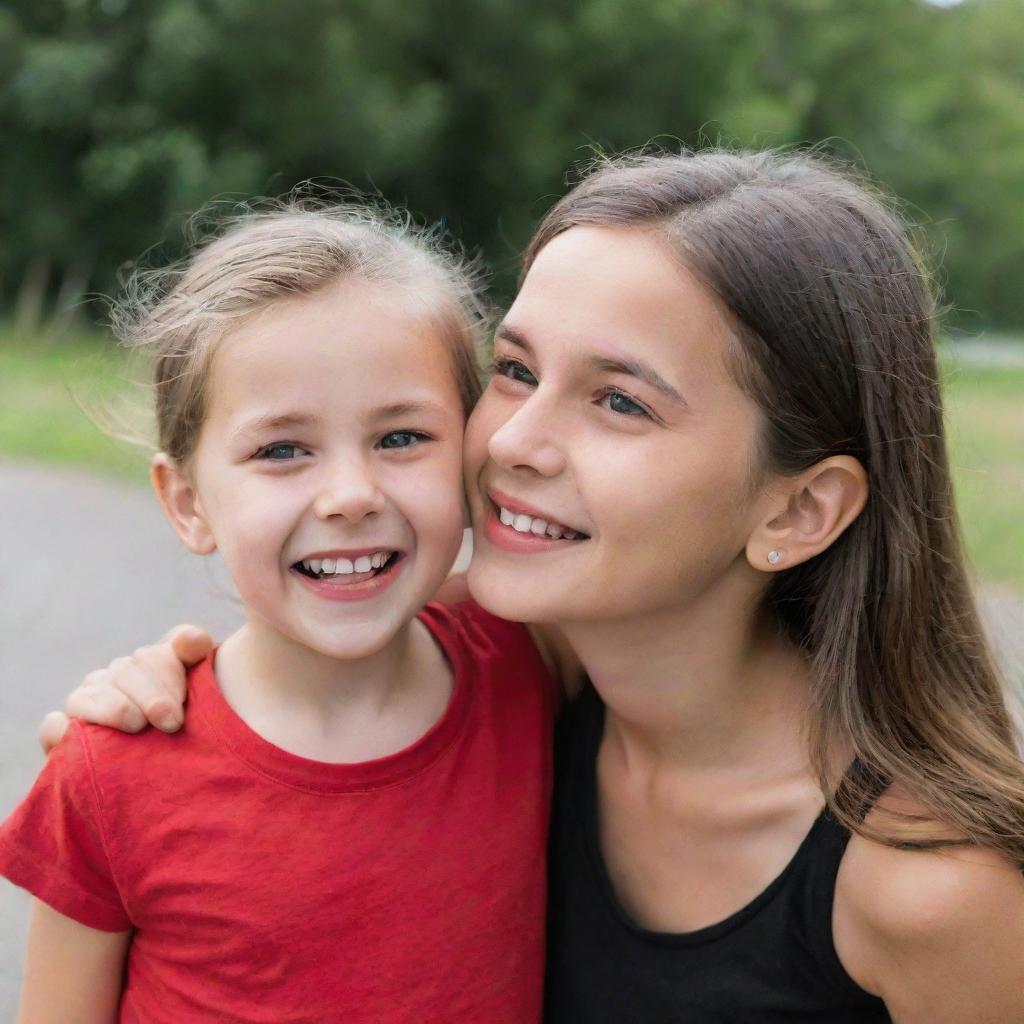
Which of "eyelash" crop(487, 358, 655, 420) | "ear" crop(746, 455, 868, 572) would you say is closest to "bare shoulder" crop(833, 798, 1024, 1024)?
"ear" crop(746, 455, 868, 572)

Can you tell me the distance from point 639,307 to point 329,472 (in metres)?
0.52

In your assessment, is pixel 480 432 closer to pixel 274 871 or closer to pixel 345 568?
pixel 345 568

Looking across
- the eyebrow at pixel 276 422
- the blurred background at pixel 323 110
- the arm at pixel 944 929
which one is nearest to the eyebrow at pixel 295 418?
the eyebrow at pixel 276 422

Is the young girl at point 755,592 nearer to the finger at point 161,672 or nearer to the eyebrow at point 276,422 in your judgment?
the finger at point 161,672

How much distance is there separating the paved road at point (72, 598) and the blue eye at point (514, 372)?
6.34 feet

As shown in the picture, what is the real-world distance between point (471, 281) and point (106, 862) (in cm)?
123

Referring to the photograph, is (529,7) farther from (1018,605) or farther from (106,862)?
(106,862)

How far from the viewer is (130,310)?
241 cm

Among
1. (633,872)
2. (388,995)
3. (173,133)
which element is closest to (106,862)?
(388,995)

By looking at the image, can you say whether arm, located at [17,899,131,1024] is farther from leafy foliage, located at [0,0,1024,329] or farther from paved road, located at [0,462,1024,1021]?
leafy foliage, located at [0,0,1024,329]

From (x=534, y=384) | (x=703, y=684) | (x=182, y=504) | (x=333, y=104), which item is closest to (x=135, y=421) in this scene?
(x=182, y=504)

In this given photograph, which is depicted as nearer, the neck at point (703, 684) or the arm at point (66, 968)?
the arm at point (66, 968)

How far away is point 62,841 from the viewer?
1908mm

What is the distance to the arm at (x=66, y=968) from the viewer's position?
2.00 m
